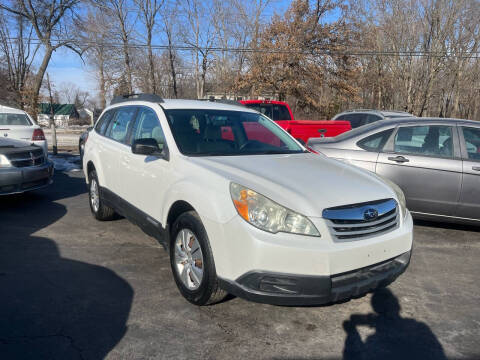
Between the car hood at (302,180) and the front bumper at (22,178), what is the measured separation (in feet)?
13.2

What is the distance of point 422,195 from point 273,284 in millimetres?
3452

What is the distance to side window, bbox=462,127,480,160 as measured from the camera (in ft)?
16.7

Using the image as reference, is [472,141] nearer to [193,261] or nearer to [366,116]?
[193,261]

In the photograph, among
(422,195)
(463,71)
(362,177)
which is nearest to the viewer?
(362,177)

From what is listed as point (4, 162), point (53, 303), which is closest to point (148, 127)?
point (53, 303)

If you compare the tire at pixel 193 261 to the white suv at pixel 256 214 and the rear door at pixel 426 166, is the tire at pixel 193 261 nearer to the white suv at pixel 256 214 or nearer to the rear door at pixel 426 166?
the white suv at pixel 256 214

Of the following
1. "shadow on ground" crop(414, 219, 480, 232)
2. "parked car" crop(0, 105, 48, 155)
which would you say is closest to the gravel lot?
"shadow on ground" crop(414, 219, 480, 232)

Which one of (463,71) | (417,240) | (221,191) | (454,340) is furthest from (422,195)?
(463,71)

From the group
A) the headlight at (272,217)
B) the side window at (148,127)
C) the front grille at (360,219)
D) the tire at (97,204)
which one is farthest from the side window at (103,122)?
the front grille at (360,219)

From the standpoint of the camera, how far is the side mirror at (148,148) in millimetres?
3473

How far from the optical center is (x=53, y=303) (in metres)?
3.19

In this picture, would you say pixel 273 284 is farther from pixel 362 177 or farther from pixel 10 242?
pixel 10 242

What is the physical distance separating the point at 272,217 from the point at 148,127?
2135 millimetres

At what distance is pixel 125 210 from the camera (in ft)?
14.5
